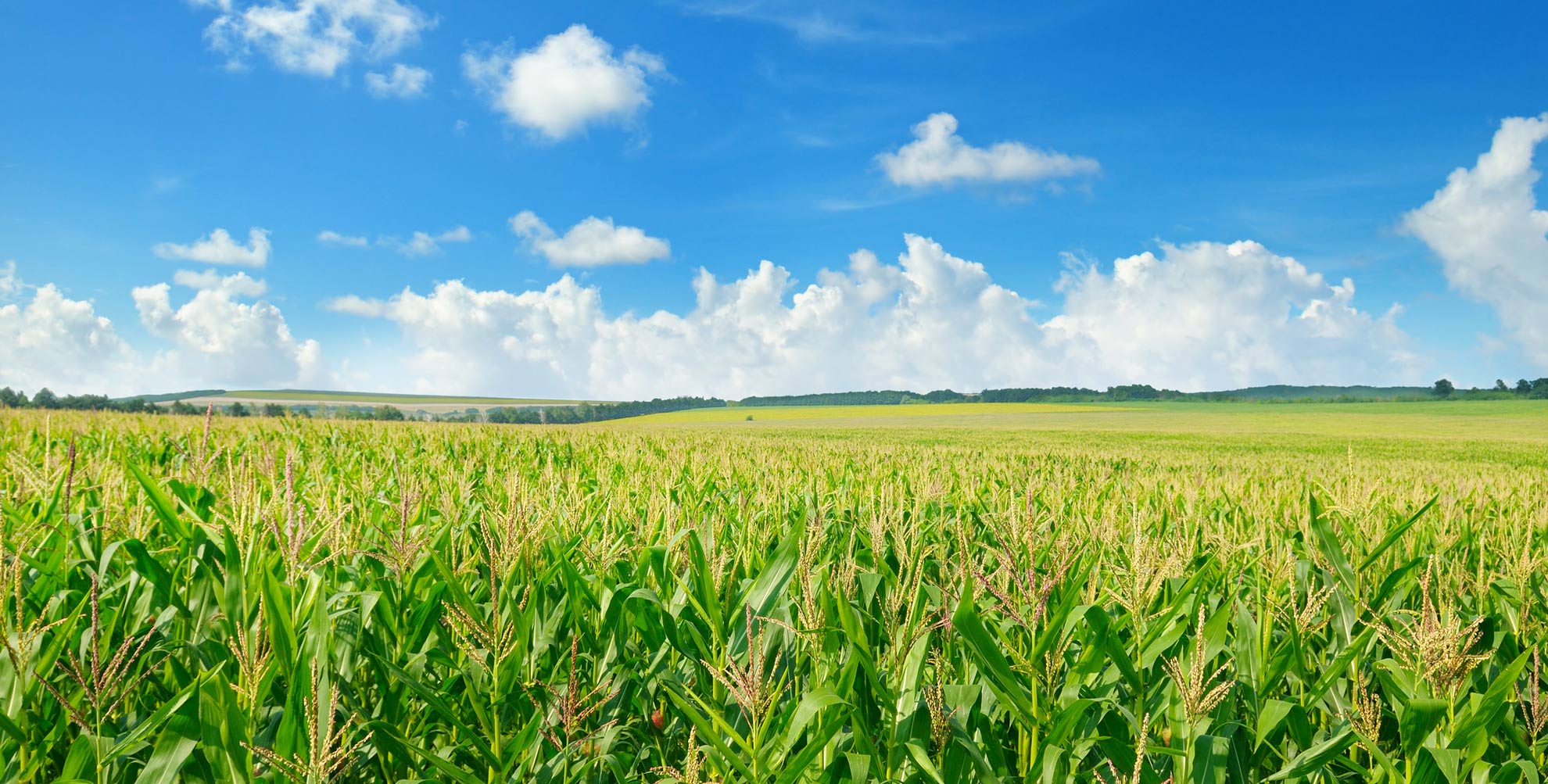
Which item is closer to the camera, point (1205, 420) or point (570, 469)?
point (570, 469)

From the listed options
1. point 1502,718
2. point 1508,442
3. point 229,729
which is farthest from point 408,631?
point 1508,442

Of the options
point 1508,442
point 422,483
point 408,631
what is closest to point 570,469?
point 422,483

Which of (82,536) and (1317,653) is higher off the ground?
(82,536)

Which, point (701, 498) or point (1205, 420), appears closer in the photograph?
point (701, 498)

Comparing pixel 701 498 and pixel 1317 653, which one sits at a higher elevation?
pixel 701 498

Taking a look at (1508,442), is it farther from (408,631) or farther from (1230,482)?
(408,631)

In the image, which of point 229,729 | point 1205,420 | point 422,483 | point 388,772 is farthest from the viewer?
point 1205,420

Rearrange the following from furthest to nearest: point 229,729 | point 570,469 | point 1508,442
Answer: point 1508,442 < point 570,469 < point 229,729

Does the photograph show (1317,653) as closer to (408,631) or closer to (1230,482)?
(408,631)

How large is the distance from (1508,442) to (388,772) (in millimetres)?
50572

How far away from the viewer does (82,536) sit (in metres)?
2.91

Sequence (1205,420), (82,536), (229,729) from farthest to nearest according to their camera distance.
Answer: (1205,420) < (82,536) < (229,729)

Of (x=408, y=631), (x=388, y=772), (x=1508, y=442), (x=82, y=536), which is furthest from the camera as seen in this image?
(x=1508, y=442)

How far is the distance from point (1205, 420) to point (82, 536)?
78075mm
